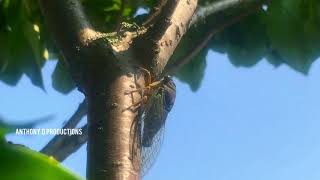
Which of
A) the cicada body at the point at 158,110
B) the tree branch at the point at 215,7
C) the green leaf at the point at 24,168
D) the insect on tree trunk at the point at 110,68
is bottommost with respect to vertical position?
the cicada body at the point at 158,110

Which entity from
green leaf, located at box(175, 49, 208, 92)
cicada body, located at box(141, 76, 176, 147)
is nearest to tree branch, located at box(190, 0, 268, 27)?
cicada body, located at box(141, 76, 176, 147)

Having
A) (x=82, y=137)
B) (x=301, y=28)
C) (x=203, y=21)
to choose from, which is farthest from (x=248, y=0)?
(x=82, y=137)

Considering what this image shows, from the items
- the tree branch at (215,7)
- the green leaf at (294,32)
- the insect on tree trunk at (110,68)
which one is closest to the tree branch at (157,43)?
the insect on tree trunk at (110,68)

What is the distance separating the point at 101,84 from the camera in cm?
49

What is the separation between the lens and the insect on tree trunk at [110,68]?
18.1 inches

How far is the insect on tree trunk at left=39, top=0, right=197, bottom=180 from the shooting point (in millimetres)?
461

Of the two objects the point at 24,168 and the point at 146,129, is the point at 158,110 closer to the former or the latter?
the point at 146,129

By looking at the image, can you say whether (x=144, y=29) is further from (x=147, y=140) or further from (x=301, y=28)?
(x=301, y=28)

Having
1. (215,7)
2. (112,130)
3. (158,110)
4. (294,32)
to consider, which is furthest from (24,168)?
(294,32)

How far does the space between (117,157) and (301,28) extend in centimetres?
52

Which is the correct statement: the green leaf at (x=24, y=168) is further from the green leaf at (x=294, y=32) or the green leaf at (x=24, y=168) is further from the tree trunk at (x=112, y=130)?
the green leaf at (x=294, y=32)

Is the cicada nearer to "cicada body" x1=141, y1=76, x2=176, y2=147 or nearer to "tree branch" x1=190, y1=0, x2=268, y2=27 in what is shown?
"cicada body" x1=141, y1=76, x2=176, y2=147

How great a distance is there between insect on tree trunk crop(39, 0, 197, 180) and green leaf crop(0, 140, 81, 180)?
0.29m

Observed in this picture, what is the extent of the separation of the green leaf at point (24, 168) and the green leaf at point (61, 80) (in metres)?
0.81
